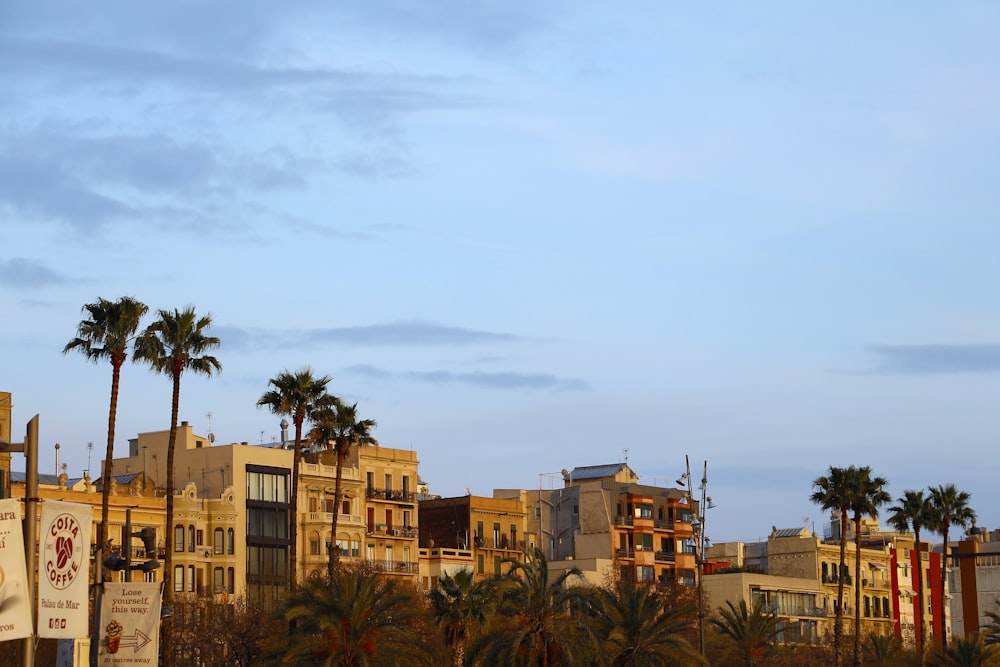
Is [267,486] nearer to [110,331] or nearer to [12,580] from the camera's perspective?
[110,331]

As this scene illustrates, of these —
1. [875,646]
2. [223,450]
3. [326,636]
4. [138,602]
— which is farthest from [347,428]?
[138,602]

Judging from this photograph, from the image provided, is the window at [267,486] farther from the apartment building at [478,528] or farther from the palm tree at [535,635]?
the palm tree at [535,635]

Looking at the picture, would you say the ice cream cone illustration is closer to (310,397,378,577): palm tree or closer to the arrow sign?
the arrow sign

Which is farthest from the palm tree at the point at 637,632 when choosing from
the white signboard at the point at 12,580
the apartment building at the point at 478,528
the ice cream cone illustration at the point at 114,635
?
the white signboard at the point at 12,580

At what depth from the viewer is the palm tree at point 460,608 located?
232 ft

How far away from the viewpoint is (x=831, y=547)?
137 meters

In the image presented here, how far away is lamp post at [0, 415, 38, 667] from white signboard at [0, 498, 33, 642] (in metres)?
0.09

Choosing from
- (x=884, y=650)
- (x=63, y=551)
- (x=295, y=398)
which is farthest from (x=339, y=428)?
(x=63, y=551)

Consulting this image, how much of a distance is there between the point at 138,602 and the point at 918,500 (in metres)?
96.2

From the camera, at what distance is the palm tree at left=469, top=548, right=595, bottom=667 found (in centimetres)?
6494

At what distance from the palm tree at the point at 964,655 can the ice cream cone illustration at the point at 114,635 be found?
73479 mm

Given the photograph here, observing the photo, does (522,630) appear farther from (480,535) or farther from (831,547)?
(831,547)

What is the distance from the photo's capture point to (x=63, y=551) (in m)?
21.7

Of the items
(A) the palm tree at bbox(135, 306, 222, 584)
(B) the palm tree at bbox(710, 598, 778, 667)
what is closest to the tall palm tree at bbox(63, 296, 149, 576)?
(A) the palm tree at bbox(135, 306, 222, 584)
